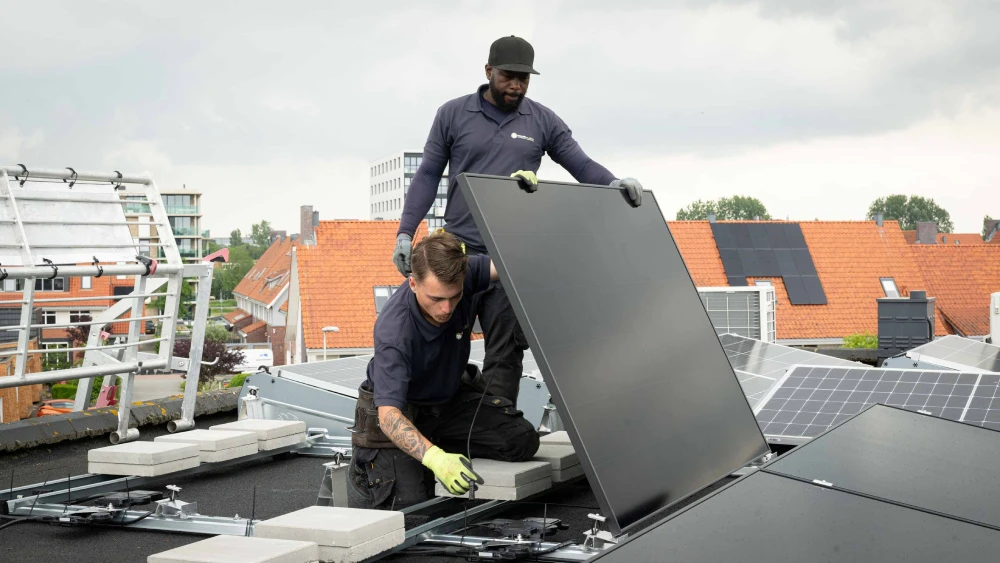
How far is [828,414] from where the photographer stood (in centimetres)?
487

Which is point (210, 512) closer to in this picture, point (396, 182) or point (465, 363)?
point (465, 363)

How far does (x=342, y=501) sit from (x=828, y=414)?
242 cm

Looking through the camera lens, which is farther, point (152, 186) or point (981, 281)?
point (981, 281)

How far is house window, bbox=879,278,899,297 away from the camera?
3519 centimetres

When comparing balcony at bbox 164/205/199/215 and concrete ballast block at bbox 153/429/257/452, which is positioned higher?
balcony at bbox 164/205/199/215

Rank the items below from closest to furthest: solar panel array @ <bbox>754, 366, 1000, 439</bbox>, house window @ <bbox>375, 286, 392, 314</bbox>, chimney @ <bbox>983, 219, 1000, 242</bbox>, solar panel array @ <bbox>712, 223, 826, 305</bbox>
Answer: solar panel array @ <bbox>754, 366, 1000, 439</bbox>
house window @ <bbox>375, 286, 392, 314</bbox>
solar panel array @ <bbox>712, 223, 826, 305</bbox>
chimney @ <bbox>983, 219, 1000, 242</bbox>

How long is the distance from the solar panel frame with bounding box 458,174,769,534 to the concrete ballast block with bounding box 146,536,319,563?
101 cm

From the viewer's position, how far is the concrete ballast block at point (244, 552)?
2867 millimetres

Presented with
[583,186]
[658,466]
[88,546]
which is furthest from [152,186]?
[658,466]

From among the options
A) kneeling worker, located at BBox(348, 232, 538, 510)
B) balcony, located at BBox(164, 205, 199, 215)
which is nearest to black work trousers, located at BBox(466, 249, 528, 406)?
kneeling worker, located at BBox(348, 232, 538, 510)

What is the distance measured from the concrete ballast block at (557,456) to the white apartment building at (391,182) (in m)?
92.4

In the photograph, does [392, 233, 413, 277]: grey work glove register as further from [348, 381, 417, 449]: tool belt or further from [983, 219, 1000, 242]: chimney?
[983, 219, 1000, 242]: chimney

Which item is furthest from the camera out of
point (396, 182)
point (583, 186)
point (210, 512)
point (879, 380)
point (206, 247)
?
point (206, 247)

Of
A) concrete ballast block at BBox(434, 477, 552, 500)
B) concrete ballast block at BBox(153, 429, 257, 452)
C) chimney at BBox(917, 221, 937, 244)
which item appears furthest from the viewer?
chimney at BBox(917, 221, 937, 244)
